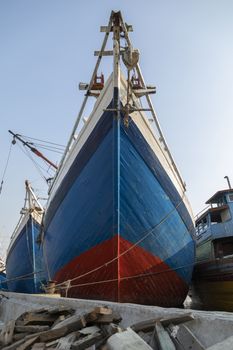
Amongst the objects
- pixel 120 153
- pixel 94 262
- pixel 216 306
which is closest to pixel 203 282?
pixel 216 306

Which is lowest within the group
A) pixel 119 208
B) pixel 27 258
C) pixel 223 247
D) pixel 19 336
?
pixel 19 336

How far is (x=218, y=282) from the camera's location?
970cm

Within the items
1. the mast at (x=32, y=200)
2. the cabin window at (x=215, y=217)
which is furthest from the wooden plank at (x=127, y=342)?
the cabin window at (x=215, y=217)

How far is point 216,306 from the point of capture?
10.2 metres

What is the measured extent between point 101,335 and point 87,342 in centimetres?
15

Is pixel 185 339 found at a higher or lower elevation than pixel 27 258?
lower

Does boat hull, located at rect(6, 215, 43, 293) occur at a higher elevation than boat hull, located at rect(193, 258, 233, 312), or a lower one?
higher

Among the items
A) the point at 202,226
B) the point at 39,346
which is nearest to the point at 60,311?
the point at 39,346

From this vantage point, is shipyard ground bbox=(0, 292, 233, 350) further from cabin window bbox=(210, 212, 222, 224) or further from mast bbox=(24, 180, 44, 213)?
cabin window bbox=(210, 212, 222, 224)

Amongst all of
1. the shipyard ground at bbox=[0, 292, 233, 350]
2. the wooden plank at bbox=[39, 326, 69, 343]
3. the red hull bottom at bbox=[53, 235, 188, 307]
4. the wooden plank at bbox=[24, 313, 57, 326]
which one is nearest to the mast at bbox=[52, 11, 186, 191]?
the red hull bottom at bbox=[53, 235, 188, 307]

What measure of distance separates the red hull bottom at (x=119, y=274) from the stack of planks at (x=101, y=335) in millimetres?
3101

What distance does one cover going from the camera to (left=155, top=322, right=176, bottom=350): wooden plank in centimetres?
185

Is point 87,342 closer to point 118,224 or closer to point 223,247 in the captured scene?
point 118,224

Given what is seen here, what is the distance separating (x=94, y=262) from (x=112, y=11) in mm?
6053
